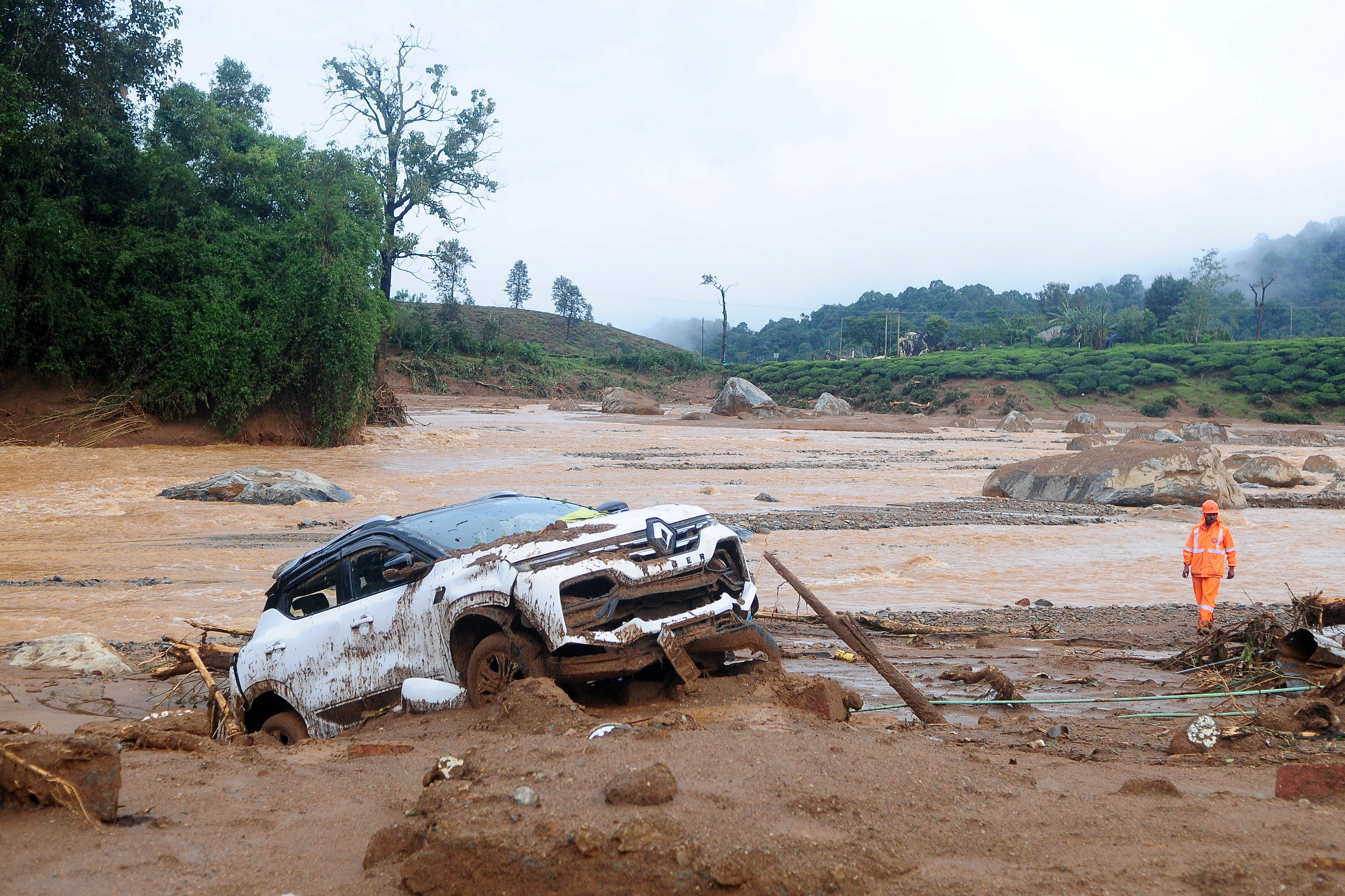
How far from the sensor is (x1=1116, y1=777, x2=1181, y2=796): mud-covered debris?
3.96m

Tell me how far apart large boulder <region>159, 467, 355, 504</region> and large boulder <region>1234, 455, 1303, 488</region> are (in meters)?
21.4

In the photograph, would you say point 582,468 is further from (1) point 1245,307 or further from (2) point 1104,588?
(1) point 1245,307

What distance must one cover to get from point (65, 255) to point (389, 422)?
13.5m

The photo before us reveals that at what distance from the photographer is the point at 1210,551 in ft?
30.1

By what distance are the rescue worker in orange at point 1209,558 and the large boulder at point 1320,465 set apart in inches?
824

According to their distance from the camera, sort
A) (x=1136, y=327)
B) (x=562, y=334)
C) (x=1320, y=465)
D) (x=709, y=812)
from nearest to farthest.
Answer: (x=709, y=812)
(x=1320, y=465)
(x=1136, y=327)
(x=562, y=334)

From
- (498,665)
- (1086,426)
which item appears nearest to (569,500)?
(498,665)

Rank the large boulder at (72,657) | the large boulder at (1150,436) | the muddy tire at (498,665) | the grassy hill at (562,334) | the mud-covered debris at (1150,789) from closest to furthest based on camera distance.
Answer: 1. the mud-covered debris at (1150,789)
2. the muddy tire at (498,665)
3. the large boulder at (72,657)
4. the large boulder at (1150,436)
5. the grassy hill at (562,334)

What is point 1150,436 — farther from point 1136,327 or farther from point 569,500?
point 1136,327

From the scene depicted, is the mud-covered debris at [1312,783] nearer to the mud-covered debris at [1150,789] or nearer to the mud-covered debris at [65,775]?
the mud-covered debris at [1150,789]

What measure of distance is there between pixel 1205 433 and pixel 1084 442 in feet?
34.4

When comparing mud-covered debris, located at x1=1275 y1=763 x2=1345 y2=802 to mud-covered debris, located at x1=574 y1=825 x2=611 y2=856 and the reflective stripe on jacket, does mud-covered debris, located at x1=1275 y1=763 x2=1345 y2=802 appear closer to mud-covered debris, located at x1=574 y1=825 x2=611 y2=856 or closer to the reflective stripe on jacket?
mud-covered debris, located at x1=574 y1=825 x2=611 y2=856

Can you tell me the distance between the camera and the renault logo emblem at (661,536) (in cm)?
544

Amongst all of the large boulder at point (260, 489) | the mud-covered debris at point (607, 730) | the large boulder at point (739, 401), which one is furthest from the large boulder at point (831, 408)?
the mud-covered debris at point (607, 730)
